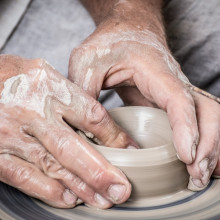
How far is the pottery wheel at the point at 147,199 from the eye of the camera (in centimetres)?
99

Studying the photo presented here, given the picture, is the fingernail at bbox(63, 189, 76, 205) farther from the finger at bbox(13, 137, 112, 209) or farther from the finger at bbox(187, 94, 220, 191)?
the finger at bbox(187, 94, 220, 191)

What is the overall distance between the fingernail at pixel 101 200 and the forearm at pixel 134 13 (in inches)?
22.7

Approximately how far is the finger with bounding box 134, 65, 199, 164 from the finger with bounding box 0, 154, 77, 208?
0.93ft

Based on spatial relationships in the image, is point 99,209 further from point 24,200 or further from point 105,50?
point 105,50

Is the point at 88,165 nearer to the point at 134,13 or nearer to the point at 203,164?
the point at 203,164

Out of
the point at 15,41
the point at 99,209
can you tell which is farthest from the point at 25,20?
the point at 99,209

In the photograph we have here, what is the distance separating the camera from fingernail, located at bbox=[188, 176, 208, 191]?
1056 mm

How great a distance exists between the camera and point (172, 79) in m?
1.13

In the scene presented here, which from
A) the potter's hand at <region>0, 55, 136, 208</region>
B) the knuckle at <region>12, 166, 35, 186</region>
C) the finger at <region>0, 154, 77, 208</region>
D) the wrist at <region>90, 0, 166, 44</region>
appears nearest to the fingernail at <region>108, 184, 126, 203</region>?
the potter's hand at <region>0, 55, 136, 208</region>

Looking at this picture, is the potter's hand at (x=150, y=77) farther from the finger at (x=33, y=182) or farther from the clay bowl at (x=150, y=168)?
the finger at (x=33, y=182)

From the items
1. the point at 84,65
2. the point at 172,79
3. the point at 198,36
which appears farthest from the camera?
the point at 198,36

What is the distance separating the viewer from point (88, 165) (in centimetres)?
97

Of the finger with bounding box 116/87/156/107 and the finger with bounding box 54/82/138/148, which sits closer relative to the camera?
the finger with bounding box 54/82/138/148

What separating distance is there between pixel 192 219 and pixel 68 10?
145cm
